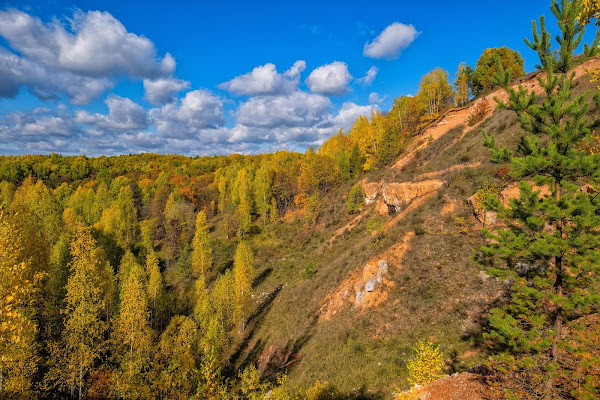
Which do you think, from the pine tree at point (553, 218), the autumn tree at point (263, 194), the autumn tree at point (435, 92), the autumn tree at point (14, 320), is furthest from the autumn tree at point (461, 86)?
the autumn tree at point (14, 320)

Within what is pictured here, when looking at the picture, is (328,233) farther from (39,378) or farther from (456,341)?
(39,378)

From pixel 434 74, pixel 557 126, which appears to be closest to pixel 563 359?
pixel 557 126

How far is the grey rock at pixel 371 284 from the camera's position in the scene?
27.1 m

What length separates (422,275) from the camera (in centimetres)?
2498

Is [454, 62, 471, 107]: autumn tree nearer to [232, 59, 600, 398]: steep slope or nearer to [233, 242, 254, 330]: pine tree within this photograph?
[232, 59, 600, 398]: steep slope

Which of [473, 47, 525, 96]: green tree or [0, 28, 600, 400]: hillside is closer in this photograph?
[0, 28, 600, 400]: hillside

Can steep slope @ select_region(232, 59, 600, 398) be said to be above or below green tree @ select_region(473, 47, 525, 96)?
below

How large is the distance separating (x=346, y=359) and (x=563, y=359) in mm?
16072

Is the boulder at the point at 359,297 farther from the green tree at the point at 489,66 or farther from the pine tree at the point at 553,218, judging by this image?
the green tree at the point at 489,66

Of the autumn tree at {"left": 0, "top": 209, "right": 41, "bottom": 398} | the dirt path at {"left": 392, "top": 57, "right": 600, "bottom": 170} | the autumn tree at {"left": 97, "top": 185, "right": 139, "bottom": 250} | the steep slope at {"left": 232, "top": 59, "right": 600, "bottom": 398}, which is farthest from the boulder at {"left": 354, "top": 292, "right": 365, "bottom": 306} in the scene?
the autumn tree at {"left": 97, "top": 185, "right": 139, "bottom": 250}

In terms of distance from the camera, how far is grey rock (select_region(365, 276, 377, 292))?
27.1m

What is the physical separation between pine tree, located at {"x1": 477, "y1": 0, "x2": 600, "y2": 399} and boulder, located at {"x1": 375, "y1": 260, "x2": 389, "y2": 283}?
54.0ft

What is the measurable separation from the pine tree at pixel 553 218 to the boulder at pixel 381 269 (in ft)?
54.0

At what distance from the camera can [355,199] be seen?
54000mm
